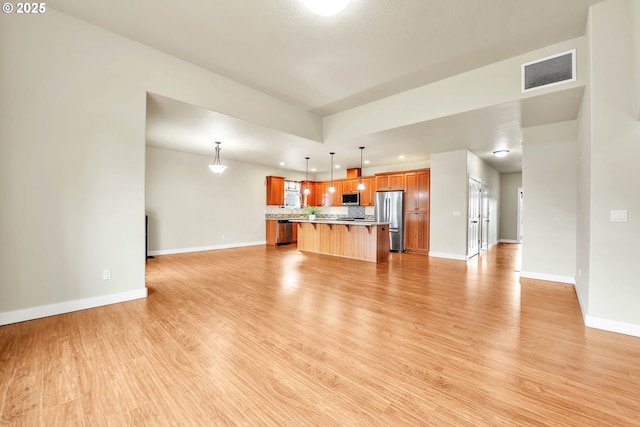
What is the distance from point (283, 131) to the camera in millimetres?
4883

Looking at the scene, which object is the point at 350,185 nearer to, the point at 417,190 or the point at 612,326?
the point at 417,190

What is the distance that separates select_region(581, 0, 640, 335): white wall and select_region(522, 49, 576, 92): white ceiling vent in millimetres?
431

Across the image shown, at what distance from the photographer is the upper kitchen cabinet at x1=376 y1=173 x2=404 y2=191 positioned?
7688 mm

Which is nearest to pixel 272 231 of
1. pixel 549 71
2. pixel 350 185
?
pixel 350 185

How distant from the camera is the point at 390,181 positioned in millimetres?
7926

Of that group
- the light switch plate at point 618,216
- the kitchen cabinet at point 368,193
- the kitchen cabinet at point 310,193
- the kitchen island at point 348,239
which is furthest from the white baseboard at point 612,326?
the kitchen cabinet at point 310,193

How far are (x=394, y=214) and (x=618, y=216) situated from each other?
16.8 feet

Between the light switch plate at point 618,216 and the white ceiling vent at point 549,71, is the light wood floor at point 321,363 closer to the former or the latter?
the light switch plate at point 618,216

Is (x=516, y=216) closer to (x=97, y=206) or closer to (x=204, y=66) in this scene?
(x=204, y=66)

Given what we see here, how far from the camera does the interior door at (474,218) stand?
6.51 metres

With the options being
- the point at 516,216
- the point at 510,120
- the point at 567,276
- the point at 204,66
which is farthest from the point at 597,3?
the point at 516,216

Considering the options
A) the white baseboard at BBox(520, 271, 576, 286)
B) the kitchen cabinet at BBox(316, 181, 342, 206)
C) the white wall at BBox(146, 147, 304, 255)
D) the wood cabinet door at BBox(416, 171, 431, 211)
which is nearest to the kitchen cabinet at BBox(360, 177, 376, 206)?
the kitchen cabinet at BBox(316, 181, 342, 206)

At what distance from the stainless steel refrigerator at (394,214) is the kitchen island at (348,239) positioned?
1.35 m

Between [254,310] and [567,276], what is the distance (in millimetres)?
4937
